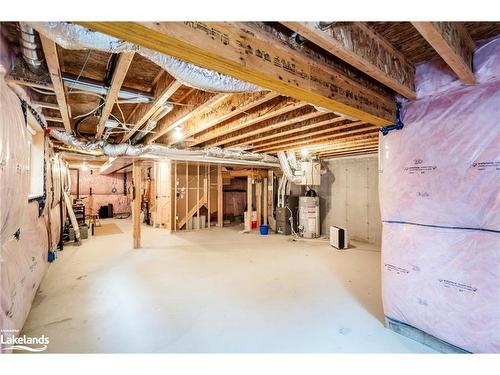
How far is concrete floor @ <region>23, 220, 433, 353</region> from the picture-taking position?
1923 millimetres

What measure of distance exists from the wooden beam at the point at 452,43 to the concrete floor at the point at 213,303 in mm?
2022

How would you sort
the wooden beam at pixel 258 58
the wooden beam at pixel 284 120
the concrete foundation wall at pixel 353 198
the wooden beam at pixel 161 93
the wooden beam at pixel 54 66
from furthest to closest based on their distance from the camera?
the concrete foundation wall at pixel 353 198 < the wooden beam at pixel 284 120 < the wooden beam at pixel 161 93 < the wooden beam at pixel 54 66 < the wooden beam at pixel 258 58

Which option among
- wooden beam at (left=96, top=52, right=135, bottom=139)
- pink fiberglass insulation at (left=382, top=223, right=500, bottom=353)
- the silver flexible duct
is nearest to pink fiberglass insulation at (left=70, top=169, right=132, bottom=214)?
the silver flexible duct

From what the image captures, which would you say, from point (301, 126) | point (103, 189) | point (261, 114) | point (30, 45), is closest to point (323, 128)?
point (301, 126)

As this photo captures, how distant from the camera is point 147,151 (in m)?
3.91

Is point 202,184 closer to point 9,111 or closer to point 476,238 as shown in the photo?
point 9,111

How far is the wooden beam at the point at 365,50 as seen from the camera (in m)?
1.15

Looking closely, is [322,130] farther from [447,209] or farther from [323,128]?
[447,209]

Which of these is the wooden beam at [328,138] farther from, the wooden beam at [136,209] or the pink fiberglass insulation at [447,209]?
the wooden beam at [136,209]

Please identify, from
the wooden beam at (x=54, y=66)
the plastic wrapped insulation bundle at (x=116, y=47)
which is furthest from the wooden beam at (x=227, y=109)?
Answer: the wooden beam at (x=54, y=66)

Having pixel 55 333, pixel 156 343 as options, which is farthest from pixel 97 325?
pixel 156 343

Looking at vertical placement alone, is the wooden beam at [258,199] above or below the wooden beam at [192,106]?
below

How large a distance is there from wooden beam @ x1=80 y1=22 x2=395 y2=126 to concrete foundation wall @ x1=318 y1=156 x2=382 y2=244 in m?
3.96

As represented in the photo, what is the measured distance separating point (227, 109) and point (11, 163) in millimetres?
1769
